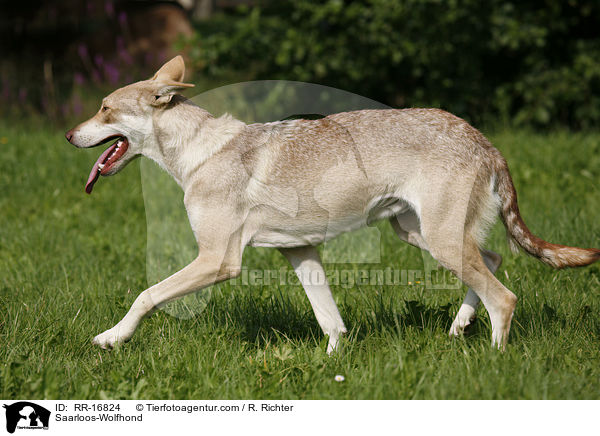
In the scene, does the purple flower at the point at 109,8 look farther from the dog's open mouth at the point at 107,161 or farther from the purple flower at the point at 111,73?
the dog's open mouth at the point at 107,161

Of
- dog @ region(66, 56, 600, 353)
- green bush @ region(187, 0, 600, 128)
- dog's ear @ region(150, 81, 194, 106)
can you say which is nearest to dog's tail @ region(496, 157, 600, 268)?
dog @ region(66, 56, 600, 353)

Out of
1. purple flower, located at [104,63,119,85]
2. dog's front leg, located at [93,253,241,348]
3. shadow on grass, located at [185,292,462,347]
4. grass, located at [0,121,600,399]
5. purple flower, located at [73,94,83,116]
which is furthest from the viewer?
purple flower, located at [104,63,119,85]

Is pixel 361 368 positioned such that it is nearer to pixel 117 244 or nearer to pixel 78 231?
pixel 117 244

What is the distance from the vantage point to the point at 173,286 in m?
3.99

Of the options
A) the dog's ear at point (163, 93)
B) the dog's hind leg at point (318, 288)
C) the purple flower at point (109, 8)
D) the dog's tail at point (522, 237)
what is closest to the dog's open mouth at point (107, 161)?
the dog's ear at point (163, 93)

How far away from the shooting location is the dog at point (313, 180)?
13.3ft

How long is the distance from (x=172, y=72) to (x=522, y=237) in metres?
2.54

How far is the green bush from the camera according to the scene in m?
10.0

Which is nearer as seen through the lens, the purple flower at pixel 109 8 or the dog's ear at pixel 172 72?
the dog's ear at pixel 172 72

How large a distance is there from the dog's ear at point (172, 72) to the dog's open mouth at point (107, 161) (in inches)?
18.6
